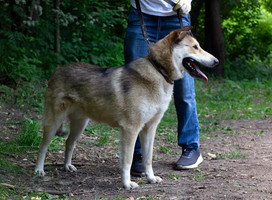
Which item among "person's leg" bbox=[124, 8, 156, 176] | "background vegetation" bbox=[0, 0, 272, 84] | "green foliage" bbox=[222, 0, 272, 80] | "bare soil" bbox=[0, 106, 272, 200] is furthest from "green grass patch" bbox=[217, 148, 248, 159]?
"green foliage" bbox=[222, 0, 272, 80]

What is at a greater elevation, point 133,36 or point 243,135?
point 133,36

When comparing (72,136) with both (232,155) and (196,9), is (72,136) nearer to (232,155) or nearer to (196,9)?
(232,155)

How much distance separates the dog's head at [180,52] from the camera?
4.70 metres

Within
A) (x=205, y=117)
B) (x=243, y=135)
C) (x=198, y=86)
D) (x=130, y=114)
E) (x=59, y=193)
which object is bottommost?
(x=198, y=86)

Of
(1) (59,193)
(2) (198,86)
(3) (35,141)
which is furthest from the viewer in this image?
(2) (198,86)

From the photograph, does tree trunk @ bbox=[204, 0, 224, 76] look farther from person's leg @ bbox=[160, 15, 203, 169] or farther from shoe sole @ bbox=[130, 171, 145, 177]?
shoe sole @ bbox=[130, 171, 145, 177]

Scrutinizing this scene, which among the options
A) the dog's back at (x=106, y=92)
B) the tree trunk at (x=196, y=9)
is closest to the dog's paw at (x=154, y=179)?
the dog's back at (x=106, y=92)

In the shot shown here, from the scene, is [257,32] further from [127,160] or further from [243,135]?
[127,160]

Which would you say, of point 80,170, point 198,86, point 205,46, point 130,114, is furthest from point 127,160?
point 205,46

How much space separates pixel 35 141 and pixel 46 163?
714 mm

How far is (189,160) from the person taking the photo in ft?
17.5

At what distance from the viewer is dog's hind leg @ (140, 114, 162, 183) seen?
191 inches

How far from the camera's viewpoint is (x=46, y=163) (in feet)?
18.3

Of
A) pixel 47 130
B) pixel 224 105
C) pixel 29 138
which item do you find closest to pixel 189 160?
pixel 47 130
